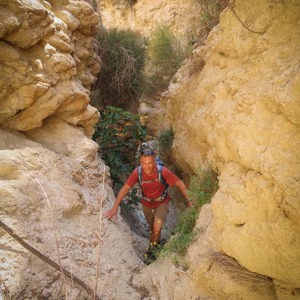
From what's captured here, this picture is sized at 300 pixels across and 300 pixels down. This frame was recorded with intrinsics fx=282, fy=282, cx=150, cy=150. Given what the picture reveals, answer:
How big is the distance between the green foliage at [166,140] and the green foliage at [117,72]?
1.73 metres

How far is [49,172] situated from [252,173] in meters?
2.05

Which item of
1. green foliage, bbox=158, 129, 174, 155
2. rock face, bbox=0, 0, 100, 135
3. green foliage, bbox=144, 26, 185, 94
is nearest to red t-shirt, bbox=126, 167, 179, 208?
rock face, bbox=0, 0, 100, 135

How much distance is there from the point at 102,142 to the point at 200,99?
202 cm

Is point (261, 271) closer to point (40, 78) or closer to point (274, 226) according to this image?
point (274, 226)

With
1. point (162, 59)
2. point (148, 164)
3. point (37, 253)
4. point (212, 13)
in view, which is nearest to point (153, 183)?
point (148, 164)

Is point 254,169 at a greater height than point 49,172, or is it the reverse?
point 254,169

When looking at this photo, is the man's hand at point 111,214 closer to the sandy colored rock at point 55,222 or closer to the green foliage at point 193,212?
the sandy colored rock at point 55,222

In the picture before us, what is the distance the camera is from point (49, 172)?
303cm

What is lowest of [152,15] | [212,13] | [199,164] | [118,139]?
[118,139]

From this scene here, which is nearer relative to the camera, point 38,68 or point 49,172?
point 49,172

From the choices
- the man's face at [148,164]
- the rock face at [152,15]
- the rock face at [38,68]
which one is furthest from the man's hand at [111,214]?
the rock face at [152,15]

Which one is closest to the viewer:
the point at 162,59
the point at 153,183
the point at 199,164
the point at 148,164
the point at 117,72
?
the point at 148,164

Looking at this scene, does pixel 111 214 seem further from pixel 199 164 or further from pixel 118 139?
pixel 118 139

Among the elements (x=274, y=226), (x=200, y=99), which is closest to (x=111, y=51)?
(x=200, y=99)
